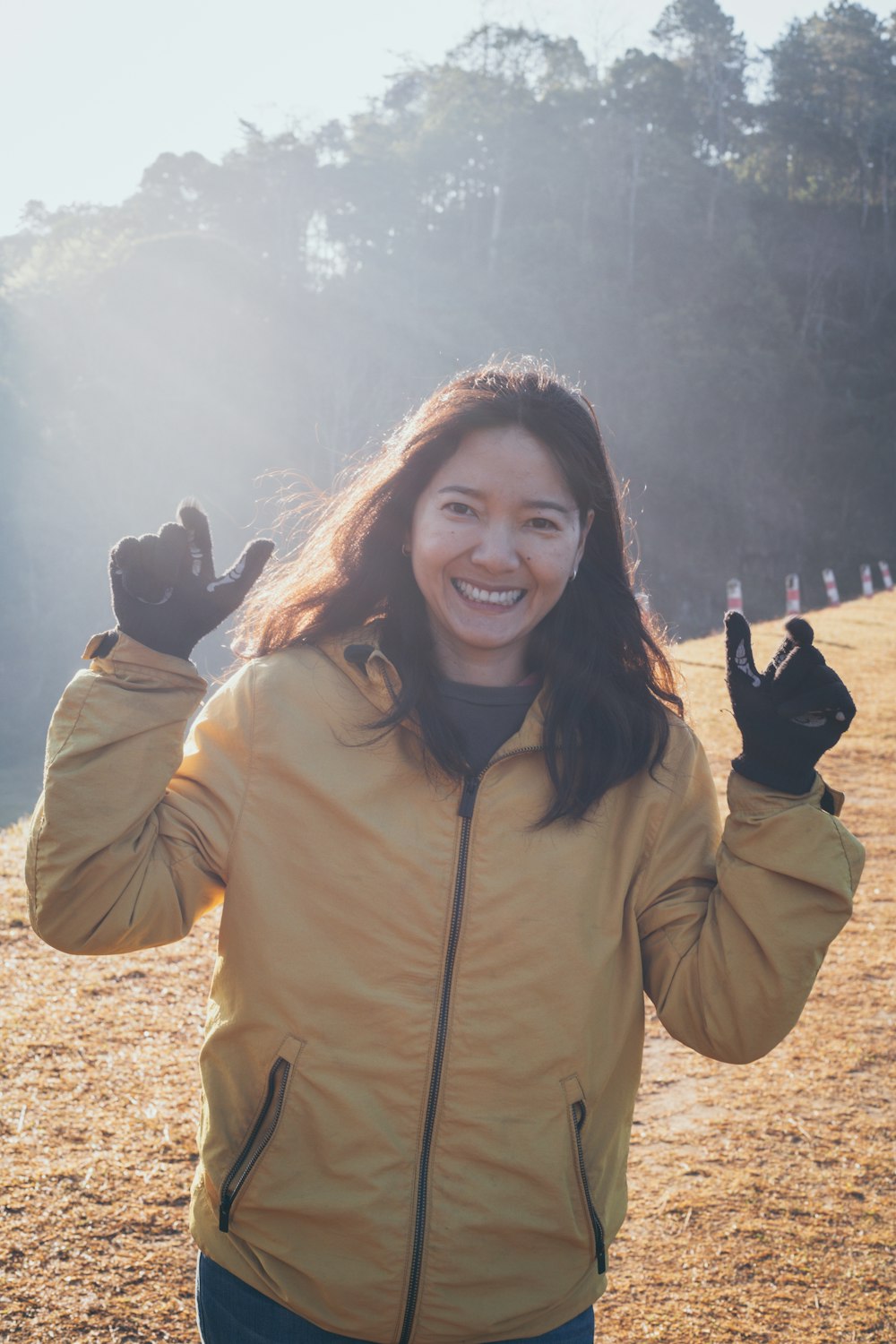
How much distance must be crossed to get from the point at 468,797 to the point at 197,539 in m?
0.55

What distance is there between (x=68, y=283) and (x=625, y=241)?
20648mm

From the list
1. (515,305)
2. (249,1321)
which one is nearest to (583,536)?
(249,1321)

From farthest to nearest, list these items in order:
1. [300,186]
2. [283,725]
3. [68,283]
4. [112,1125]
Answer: [300,186], [68,283], [112,1125], [283,725]

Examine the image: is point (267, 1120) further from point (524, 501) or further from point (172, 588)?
point (524, 501)

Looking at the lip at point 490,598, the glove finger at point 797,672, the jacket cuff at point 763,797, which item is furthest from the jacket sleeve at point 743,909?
the lip at point 490,598

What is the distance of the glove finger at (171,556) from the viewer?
1.61 meters

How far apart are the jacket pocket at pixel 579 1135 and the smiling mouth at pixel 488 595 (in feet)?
2.24

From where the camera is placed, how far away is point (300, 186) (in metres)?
40.6

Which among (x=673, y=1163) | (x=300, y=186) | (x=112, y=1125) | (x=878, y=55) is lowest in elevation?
(x=673, y=1163)

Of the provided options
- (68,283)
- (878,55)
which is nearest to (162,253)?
(68,283)

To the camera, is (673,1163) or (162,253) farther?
(162,253)

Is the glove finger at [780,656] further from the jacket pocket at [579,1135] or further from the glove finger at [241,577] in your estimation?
the glove finger at [241,577]

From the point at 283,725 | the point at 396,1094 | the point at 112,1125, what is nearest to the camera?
the point at 396,1094

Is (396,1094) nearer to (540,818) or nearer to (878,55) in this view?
(540,818)
